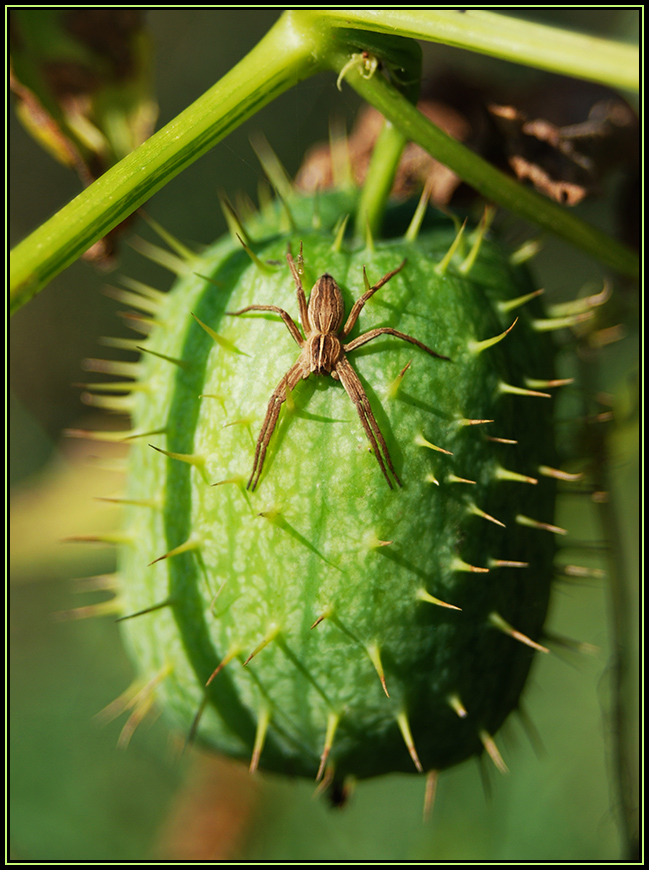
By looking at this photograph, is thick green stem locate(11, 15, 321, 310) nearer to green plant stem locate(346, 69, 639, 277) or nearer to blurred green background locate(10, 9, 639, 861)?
green plant stem locate(346, 69, 639, 277)

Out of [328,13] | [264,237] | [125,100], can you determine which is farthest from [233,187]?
[328,13]

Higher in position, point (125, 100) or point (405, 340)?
point (125, 100)

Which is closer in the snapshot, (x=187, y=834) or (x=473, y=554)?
(x=473, y=554)

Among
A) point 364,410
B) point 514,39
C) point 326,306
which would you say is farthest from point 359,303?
point 514,39

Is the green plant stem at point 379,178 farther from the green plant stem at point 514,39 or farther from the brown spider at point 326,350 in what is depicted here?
the green plant stem at point 514,39

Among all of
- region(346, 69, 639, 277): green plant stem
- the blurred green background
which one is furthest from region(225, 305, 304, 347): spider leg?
the blurred green background
